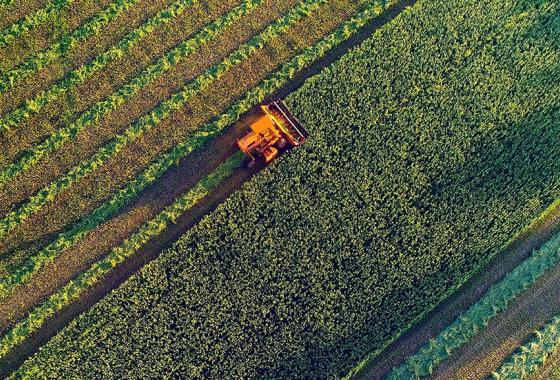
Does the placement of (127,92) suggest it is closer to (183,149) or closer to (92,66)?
(92,66)

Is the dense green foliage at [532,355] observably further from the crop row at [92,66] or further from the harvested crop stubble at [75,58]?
the harvested crop stubble at [75,58]

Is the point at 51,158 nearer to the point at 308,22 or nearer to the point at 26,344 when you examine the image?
the point at 26,344

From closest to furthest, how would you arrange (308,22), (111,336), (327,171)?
(111,336) < (327,171) < (308,22)

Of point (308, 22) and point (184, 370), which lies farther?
point (308, 22)

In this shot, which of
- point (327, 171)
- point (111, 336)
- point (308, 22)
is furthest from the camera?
point (308, 22)

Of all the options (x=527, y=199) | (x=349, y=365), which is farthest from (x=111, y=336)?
(x=527, y=199)

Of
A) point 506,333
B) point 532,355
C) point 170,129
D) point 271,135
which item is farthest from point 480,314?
point 170,129
